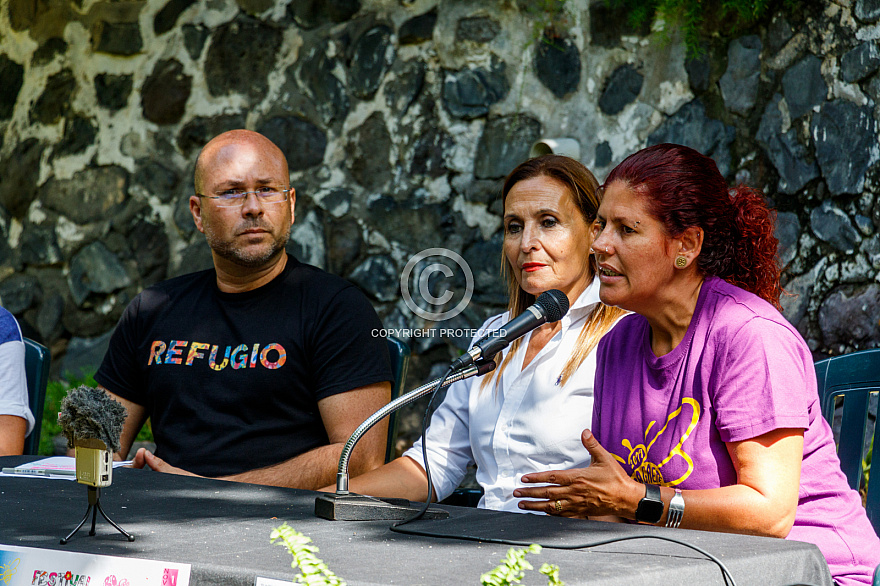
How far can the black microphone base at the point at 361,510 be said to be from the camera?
1.48 metres

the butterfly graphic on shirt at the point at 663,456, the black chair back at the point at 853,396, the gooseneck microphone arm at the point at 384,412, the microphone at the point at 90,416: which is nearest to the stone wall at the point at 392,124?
the black chair back at the point at 853,396

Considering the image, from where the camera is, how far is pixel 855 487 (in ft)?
6.85

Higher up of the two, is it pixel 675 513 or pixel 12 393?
pixel 12 393

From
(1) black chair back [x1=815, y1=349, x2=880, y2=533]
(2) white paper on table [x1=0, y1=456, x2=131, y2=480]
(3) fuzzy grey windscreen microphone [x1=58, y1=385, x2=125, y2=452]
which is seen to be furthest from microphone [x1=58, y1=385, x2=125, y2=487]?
(1) black chair back [x1=815, y1=349, x2=880, y2=533]

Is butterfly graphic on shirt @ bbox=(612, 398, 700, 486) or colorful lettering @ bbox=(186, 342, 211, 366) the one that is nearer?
butterfly graphic on shirt @ bbox=(612, 398, 700, 486)

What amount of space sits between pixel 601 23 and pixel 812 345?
1515mm

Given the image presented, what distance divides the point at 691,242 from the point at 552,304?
41cm

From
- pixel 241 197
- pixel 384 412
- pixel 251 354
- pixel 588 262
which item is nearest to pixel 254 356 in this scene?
pixel 251 354

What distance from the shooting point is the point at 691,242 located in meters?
1.86

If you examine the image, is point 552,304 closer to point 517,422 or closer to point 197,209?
point 517,422

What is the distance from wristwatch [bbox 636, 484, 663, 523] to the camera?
1568mm

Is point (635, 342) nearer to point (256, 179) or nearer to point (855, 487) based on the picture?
point (855, 487)

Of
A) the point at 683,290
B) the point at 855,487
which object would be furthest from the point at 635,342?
the point at 855,487

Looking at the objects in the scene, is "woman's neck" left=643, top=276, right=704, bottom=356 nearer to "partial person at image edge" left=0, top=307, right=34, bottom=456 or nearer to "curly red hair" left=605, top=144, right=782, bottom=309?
"curly red hair" left=605, top=144, right=782, bottom=309
